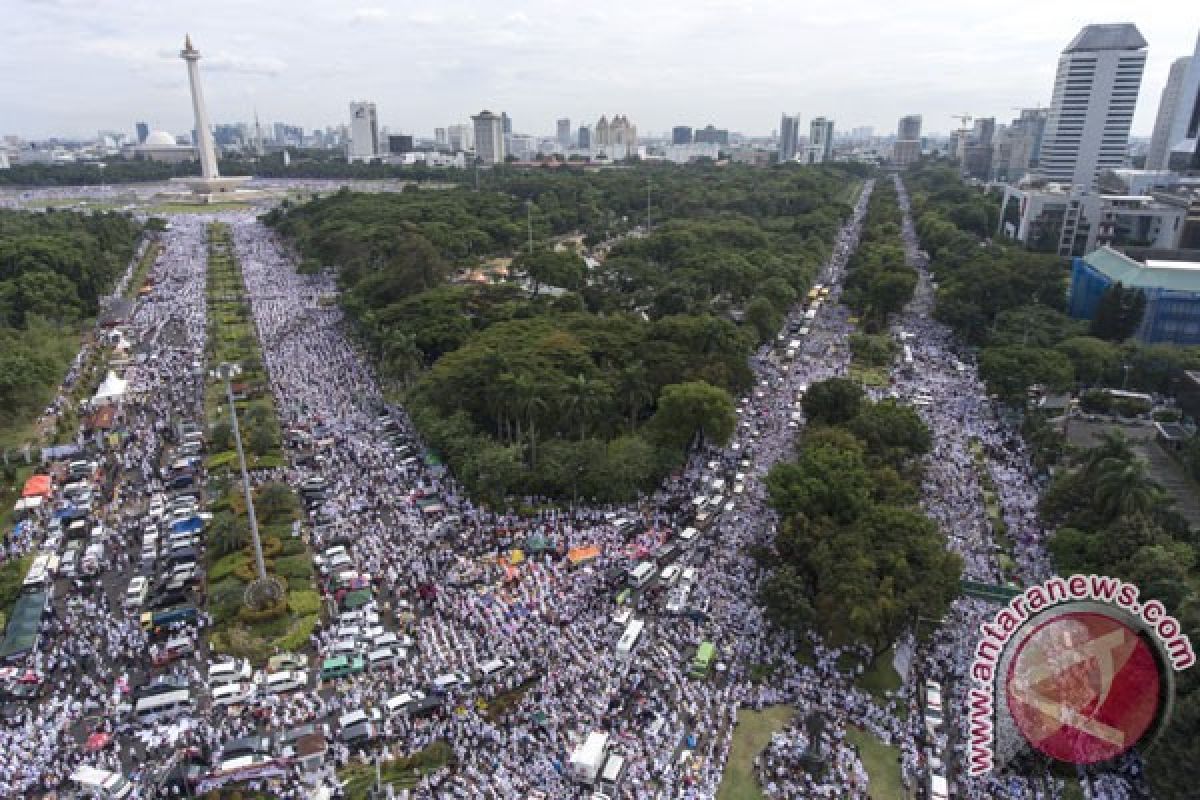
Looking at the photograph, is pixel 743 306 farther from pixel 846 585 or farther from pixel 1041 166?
pixel 1041 166

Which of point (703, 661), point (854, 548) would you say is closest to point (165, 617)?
point (703, 661)

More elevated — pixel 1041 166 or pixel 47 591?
pixel 1041 166

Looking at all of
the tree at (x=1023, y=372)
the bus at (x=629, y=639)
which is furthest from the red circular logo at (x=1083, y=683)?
the tree at (x=1023, y=372)

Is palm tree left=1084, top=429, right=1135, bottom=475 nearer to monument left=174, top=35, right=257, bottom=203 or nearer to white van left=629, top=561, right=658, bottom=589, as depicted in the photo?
white van left=629, top=561, right=658, bottom=589

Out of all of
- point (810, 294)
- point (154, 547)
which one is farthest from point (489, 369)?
point (810, 294)

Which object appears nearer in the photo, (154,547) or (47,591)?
(47,591)

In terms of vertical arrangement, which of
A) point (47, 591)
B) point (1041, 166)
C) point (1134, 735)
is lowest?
point (47, 591)

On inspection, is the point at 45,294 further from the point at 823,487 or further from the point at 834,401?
the point at 823,487
